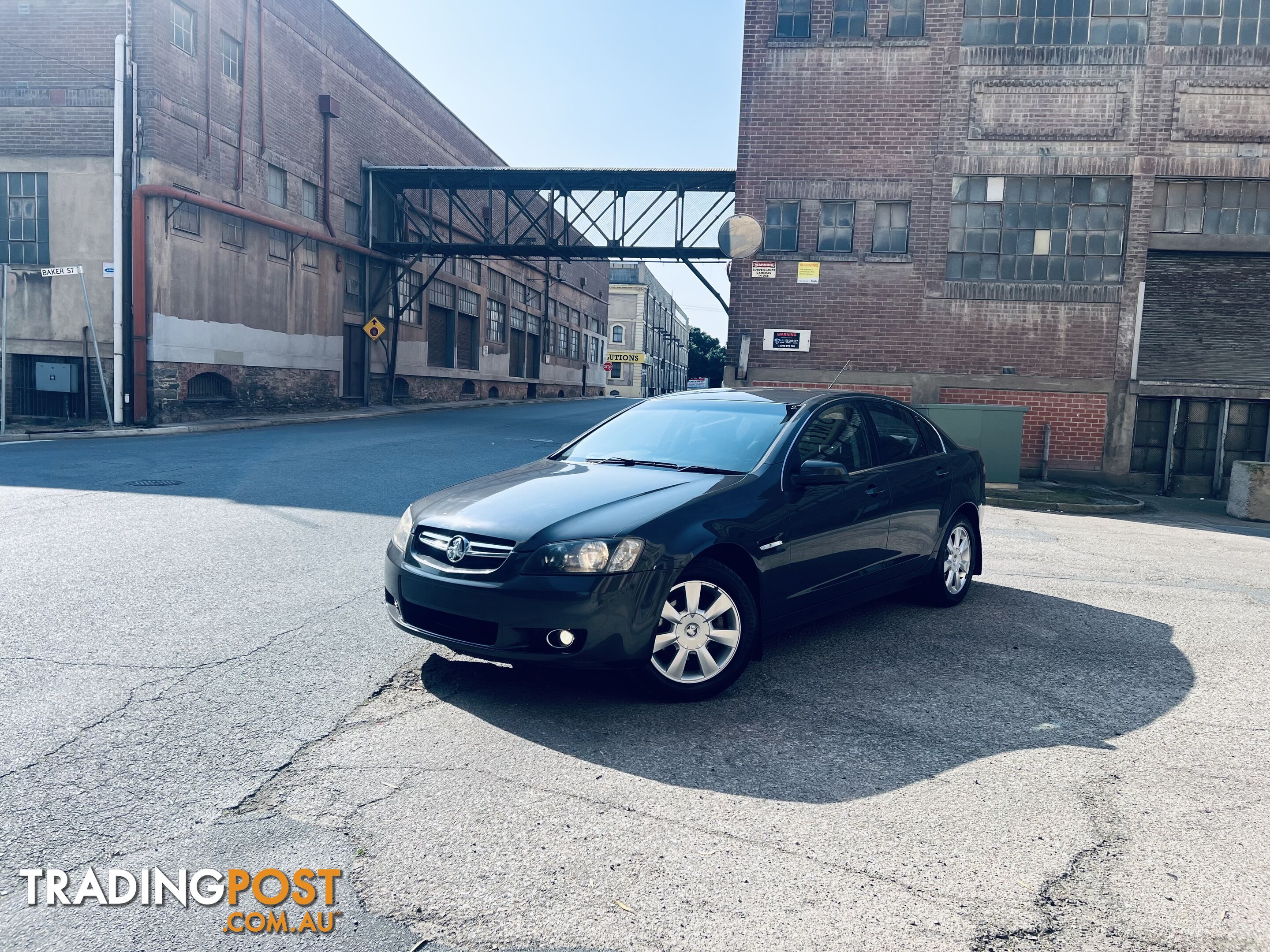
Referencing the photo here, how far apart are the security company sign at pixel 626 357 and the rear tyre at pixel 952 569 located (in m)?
71.1

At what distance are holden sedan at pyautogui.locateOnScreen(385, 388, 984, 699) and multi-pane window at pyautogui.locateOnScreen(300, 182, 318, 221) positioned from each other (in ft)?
77.2

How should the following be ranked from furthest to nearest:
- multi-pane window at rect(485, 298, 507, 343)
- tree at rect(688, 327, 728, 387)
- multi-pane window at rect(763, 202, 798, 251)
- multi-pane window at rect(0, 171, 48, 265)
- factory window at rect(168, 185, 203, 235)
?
tree at rect(688, 327, 728, 387)
multi-pane window at rect(485, 298, 507, 343)
factory window at rect(168, 185, 203, 235)
multi-pane window at rect(0, 171, 48, 265)
multi-pane window at rect(763, 202, 798, 251)

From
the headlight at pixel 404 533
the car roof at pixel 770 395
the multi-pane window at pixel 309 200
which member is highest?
the multi-pane window at pixel 309 200

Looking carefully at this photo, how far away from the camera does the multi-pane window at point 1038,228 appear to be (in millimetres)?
16438

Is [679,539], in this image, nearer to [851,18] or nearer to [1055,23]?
[851,18]

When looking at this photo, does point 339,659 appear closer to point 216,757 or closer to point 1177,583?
point 216,757

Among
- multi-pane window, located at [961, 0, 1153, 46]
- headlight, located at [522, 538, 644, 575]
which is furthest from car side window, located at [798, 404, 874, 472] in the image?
multi-pane window, located at [961, 0, 1153, 46]

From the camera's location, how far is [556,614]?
384cm

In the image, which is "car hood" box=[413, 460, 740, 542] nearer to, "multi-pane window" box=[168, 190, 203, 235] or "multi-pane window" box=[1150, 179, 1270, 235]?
"multi-pane window" box=[1150, 179, 1270, 235]

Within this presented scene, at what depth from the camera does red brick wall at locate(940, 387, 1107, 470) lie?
1670 cm

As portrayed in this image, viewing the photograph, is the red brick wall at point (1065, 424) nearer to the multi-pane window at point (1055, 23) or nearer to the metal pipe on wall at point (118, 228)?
the multi-pane window at point (1055, 23)

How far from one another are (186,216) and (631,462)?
19416mm

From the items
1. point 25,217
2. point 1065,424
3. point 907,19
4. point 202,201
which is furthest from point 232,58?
point 1065,424

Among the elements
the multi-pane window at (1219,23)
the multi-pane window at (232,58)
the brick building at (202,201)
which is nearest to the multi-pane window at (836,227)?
the multi-pane window at (1219,23)
